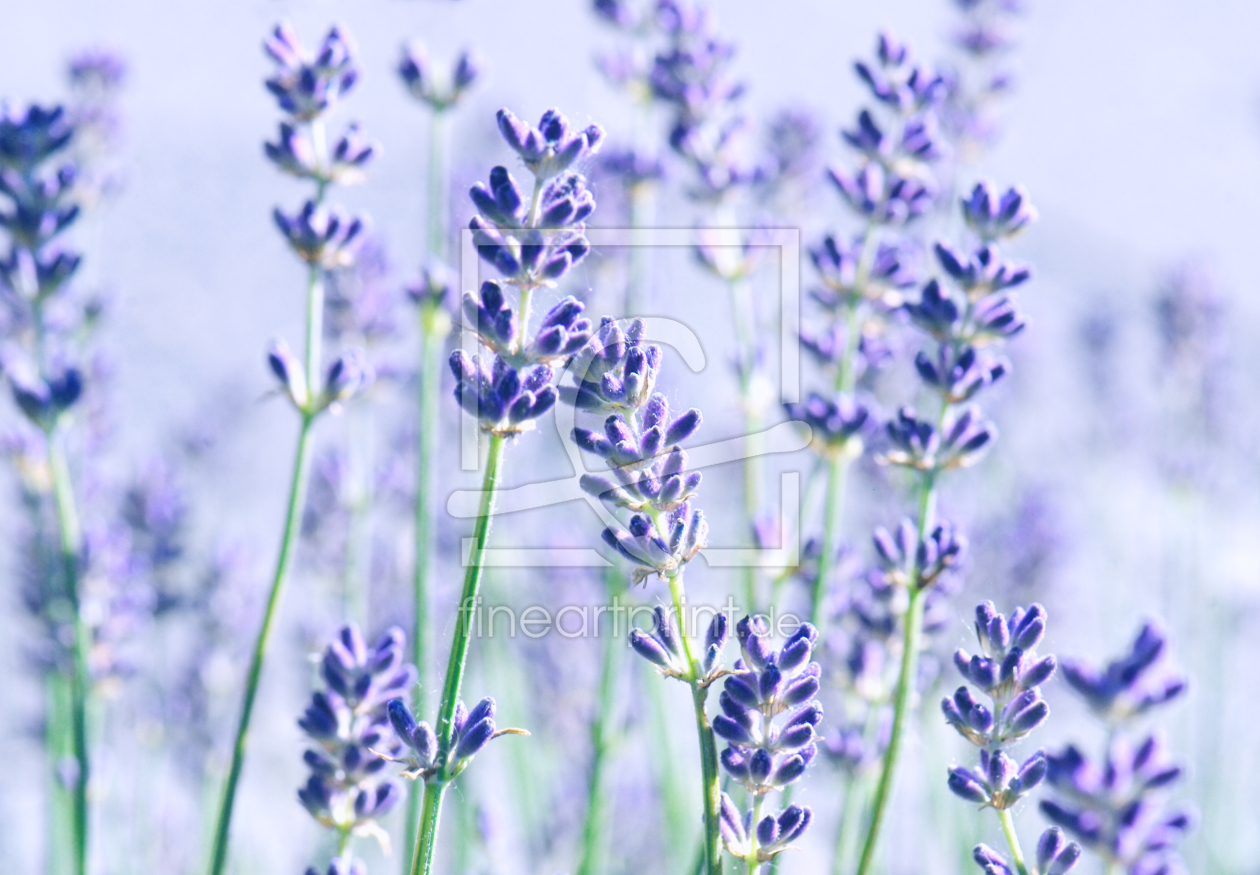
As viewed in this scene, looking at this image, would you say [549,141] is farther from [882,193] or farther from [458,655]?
[882,193]

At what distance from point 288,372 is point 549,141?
0.56 meters

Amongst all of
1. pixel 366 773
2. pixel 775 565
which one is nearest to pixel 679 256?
pixel 775 565

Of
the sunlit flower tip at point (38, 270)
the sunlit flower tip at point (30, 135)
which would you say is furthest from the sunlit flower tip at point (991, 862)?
the sunlit flower tip at point (30, 135)

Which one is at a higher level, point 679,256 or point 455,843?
point 679,256

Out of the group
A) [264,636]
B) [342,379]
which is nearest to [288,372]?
[342,379]

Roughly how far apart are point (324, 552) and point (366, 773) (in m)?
1.45

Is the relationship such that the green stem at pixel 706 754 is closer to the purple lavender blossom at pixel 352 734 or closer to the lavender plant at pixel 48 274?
the purple lavender blossom at pixel 352 734

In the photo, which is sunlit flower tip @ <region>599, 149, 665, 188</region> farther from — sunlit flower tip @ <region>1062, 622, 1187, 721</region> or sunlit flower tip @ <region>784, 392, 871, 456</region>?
sunlit flower tip @ <region>1062, 622, 1187, 721</region>

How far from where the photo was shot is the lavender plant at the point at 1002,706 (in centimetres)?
102

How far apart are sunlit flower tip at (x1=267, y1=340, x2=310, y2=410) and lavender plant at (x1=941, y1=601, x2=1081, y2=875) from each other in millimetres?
879

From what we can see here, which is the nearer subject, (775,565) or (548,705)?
(775,565)

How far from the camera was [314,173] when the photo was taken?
A: 1.56 m

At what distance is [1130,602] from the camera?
A: 3824mm

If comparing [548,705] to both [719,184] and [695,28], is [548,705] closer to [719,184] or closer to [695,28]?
[719,184]
